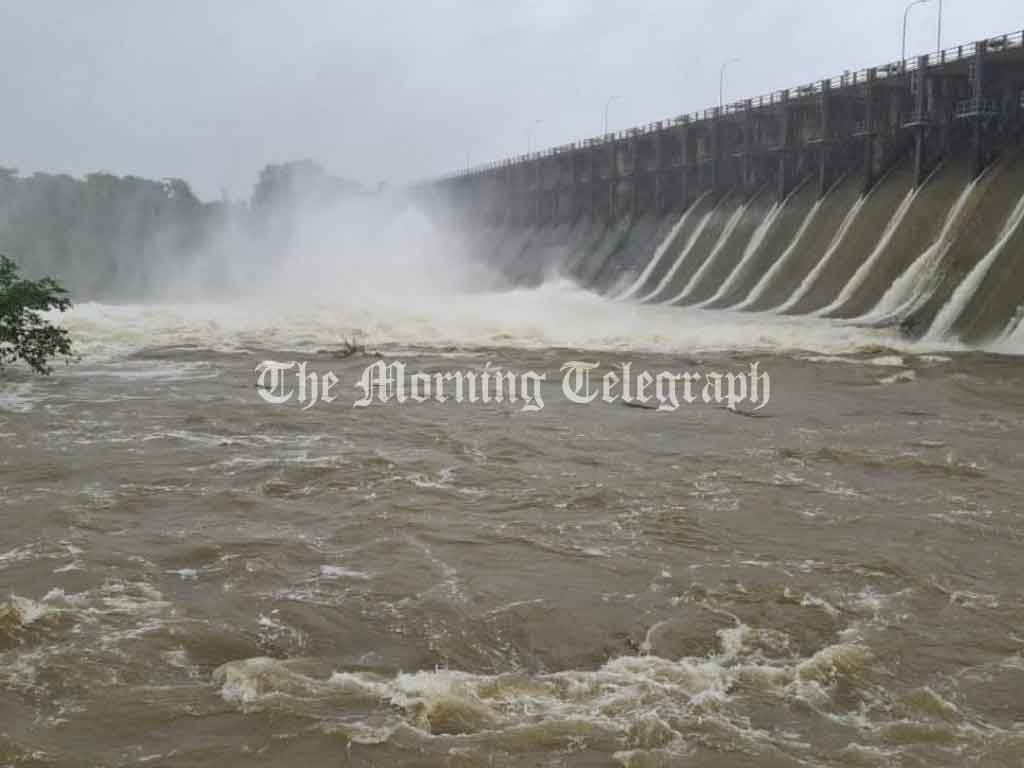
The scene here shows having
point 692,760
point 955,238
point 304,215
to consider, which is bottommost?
point 692,760

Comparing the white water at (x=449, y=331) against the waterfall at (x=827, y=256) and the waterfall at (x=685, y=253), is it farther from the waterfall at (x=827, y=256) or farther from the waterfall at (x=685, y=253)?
the waterfall at (x=685, y=253)

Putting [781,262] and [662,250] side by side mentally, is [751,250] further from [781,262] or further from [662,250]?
[662,250]

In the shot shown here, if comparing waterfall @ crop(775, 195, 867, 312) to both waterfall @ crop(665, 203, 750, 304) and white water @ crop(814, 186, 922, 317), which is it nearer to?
white water @ crop(814, 186, 922, 317)

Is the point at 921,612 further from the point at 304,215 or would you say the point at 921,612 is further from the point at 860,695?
the point at 304,215

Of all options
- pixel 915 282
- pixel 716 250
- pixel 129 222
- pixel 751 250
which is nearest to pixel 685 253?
pixel 716 250

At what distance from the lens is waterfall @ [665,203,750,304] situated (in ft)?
138

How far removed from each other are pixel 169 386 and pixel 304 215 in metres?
62.6

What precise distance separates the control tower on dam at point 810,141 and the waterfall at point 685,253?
1362mm

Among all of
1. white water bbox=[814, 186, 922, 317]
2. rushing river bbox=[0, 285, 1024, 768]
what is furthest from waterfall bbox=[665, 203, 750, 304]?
rushing river bbox=[0, 285, 1024, 768]

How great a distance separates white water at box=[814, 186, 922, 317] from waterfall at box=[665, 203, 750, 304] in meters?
10.1

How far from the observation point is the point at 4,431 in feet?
53.8

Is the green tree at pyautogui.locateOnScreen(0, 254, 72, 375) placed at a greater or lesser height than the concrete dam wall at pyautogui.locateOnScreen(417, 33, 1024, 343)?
lesser

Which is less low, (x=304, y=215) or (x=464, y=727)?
(x=304, y=215)

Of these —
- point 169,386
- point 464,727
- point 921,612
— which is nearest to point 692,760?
point 464,727
